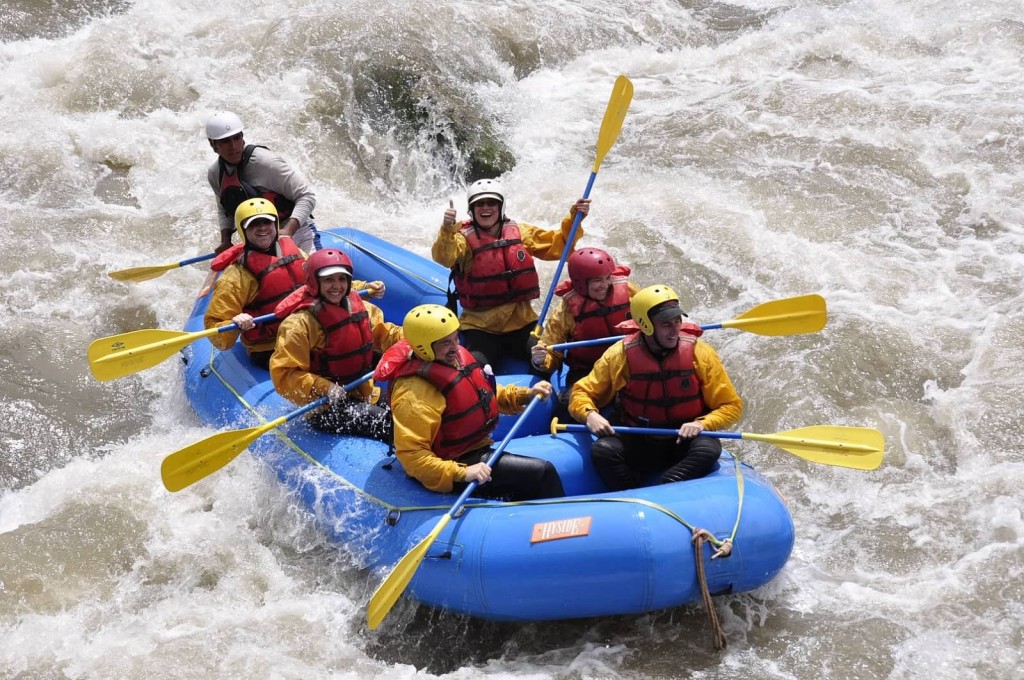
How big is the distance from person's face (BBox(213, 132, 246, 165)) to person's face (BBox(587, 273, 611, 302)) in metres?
2.15

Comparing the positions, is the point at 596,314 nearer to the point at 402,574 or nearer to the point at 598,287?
the point at 598,287

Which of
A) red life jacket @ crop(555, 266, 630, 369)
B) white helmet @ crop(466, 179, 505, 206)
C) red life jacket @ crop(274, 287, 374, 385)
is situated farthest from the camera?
white helmet @ crop(466, 179, 505, 206)

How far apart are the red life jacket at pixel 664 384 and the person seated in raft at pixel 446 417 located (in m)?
0.40

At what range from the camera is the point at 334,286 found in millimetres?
4773

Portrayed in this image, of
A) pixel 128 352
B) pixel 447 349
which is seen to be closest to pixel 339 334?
pixel 447 349

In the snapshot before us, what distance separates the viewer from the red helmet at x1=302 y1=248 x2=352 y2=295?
4.75m

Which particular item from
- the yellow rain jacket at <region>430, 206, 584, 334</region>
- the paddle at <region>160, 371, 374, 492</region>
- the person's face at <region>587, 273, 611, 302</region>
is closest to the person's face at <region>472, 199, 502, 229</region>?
the yellow rain jacket at <region>430, 206, 584, 334</region>

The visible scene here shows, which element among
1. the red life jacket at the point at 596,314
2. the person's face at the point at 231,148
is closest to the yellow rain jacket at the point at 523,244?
the red life jacket at the point at 596,314

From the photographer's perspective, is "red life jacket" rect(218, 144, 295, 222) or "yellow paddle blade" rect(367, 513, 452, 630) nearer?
"yellow paddle blade" rect(367, 513, 452, 630)

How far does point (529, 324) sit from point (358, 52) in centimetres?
457

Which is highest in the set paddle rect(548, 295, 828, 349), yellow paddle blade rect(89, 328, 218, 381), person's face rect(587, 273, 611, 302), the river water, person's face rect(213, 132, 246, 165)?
person's face rect(213, 132, 246, 165)


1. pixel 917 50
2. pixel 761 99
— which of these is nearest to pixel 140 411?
pixel 761 99

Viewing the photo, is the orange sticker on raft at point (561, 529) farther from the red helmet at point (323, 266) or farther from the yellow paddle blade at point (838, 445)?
the red helmet at point (323, 266)

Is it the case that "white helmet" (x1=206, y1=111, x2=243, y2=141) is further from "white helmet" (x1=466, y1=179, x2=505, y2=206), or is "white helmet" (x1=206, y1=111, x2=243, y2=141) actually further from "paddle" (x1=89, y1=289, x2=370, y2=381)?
"white helmet" (x1=466, y1=179, x2=505, y2=206)
